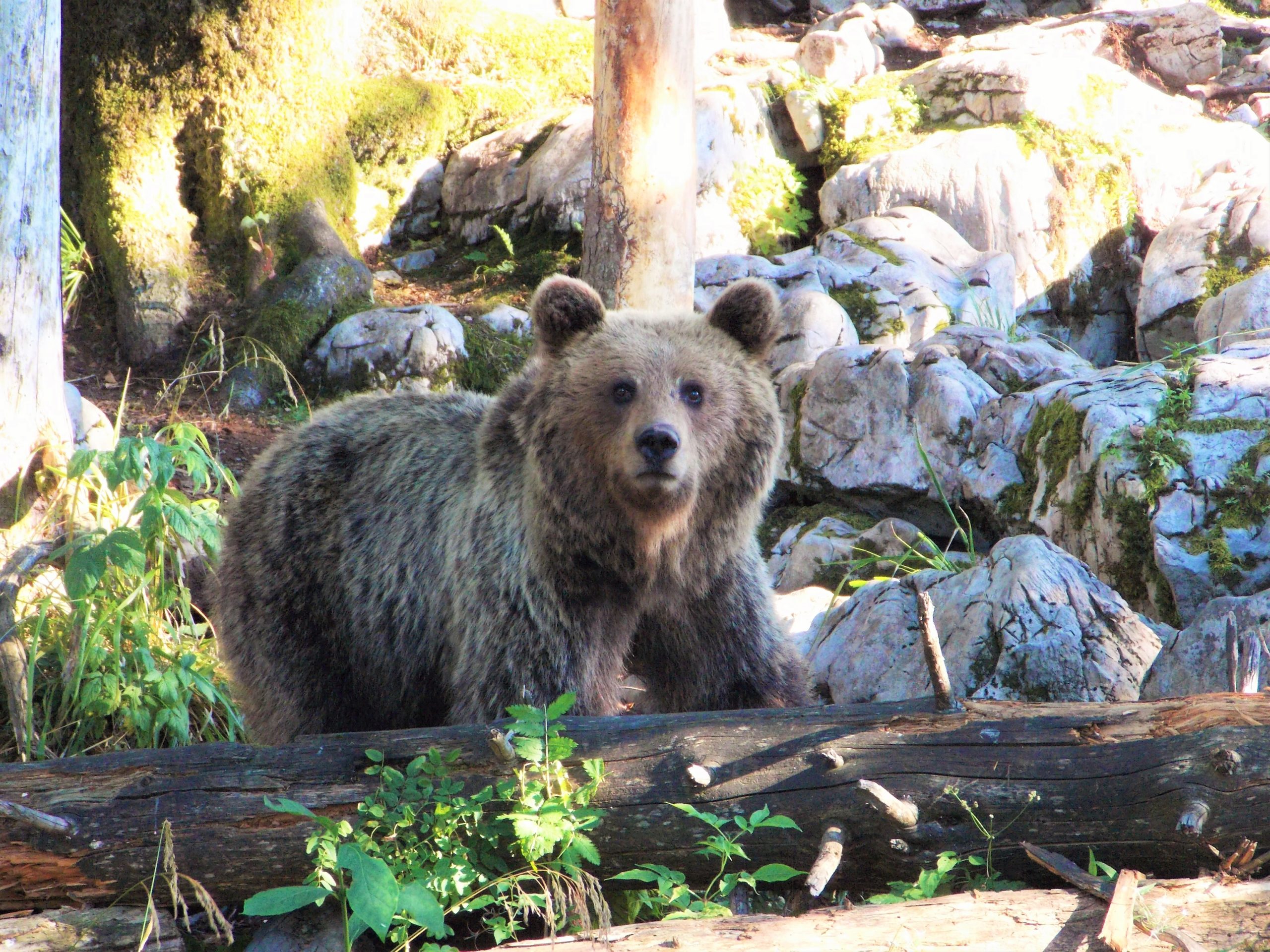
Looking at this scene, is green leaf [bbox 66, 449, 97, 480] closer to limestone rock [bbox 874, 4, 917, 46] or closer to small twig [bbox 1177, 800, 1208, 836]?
small twig [bbox 1177, 800, 1208, 836]

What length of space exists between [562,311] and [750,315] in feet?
2.10

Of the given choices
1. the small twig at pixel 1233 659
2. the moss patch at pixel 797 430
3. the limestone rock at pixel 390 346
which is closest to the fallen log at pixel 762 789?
the small twig at pixel 1233 659

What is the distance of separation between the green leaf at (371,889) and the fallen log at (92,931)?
18.6 inches

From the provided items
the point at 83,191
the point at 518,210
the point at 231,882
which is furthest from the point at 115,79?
the point at 231,882

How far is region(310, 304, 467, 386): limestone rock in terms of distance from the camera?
8133 millimetres

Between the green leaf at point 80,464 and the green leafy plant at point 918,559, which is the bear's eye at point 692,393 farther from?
the green leaf at point 80,464

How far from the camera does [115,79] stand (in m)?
8.74

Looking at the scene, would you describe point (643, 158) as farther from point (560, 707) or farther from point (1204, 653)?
point (560, 707)

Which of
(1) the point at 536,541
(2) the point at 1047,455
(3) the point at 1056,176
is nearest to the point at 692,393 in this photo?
(1) the point at 536,541

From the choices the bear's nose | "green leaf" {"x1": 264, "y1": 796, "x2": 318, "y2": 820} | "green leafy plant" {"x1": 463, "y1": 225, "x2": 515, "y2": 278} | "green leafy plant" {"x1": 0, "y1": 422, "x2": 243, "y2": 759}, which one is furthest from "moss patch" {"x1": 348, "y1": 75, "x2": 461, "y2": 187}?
"green leaf" {"x1": 264, "y1": 796, "x2": 318, "y2": 820}

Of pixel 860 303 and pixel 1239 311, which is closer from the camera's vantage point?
pixel 1239 311

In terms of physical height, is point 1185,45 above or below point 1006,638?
above

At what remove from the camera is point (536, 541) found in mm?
3666

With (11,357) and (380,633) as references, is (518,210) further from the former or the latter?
(380,633)
